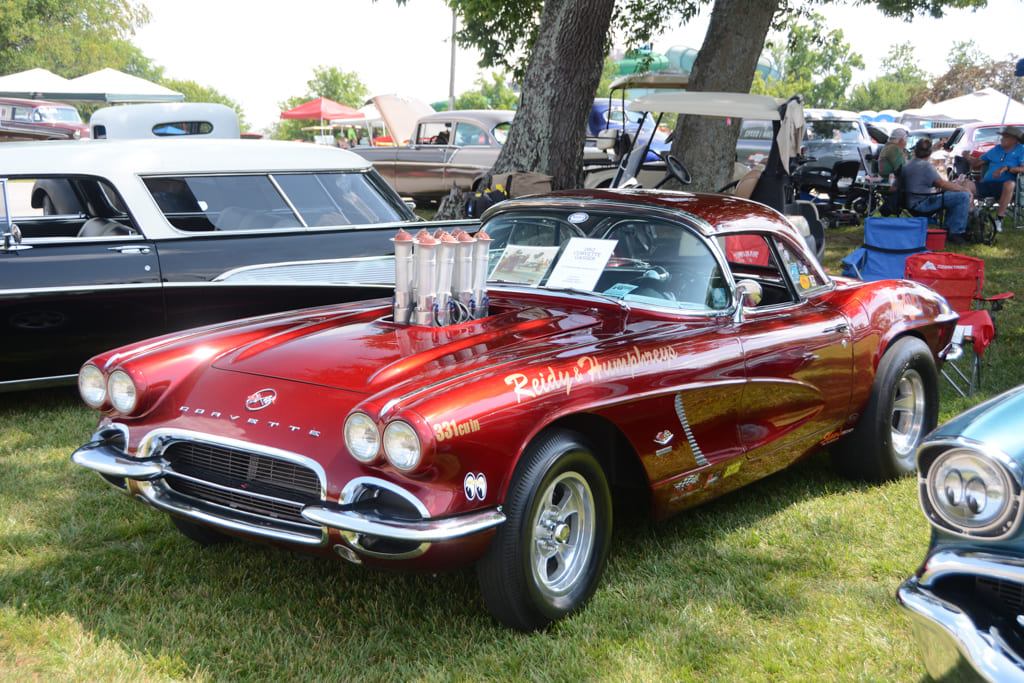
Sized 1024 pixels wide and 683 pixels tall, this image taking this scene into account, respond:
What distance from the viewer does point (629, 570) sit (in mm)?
3494

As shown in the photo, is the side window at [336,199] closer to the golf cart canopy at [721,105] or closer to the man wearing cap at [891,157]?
the golf cart canopy at [721,105]

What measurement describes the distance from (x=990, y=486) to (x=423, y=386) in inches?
61.4

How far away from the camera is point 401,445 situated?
103 inches

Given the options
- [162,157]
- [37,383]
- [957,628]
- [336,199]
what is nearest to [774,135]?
[336,199]

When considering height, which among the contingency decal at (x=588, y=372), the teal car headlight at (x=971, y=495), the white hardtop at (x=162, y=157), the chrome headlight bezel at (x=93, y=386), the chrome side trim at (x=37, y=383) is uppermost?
the white hardtop at (x=162, y=157)

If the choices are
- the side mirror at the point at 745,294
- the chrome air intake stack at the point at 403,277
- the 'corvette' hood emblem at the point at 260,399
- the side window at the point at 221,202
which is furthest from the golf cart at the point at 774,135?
the 'corvette' hood emblem at the point at 260,399

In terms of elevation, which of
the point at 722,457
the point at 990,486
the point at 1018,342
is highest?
the point at 990,486

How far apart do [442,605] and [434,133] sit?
12887 millimetres

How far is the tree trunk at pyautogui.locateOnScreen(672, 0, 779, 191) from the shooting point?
10781mm

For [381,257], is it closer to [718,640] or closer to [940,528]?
[718,640]

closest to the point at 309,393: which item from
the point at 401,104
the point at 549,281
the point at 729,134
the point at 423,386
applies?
the point at 423,386

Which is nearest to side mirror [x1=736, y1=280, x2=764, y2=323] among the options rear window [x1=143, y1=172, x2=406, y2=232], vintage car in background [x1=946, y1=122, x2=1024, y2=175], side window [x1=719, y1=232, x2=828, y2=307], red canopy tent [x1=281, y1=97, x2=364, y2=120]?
side window [x1=719, y1=232, x2=828, y2=307]

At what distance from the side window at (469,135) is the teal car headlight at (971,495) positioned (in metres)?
12.5

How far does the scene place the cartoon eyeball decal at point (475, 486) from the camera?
105 inches
